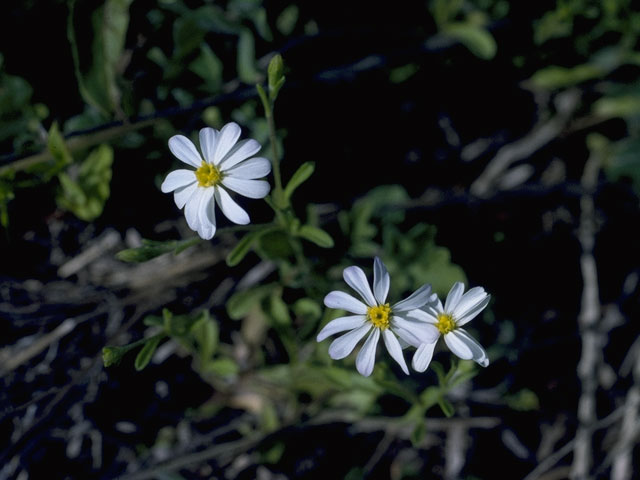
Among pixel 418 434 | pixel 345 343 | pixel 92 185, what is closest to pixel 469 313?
pixel 345 343

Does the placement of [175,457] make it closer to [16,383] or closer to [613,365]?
[16,383]

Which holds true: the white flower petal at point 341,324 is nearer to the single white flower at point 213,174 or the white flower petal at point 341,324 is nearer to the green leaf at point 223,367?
the single white flower at point 213,174

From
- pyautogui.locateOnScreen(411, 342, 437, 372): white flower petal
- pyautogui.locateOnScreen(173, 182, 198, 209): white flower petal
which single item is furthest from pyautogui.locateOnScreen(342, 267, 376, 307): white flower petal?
pyautogui.locateOnScreen(173, 182, 198, 209): white flower petal

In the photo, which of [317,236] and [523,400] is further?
[523,400]

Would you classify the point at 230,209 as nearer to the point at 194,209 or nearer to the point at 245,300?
the point at 194,209

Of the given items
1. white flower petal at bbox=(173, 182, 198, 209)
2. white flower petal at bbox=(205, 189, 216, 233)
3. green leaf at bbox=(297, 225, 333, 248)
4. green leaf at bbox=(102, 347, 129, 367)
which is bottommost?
green leaf at bbox=(102, 347, 129, 367)

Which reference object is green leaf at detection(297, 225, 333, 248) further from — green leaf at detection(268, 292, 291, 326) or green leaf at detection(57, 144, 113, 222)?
green leaf at detection(57, 144, 113, 222)

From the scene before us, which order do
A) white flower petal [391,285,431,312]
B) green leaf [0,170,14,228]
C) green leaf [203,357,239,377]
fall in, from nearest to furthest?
white flower petal [391,285,431,312], green leaf [0,170,14,228], green leaf [203,357,239,377]

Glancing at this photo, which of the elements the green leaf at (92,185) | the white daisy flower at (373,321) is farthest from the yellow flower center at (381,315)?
the green leaf at (92,185)
